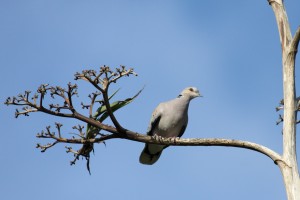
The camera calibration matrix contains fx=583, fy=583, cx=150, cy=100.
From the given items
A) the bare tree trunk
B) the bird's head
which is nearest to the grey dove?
the bird's head

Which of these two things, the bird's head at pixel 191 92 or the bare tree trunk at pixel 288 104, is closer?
the bare tree trunk at pixel 288 104

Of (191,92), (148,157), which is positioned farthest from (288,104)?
(148,157)

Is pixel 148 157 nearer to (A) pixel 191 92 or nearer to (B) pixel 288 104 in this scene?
(A) pixel 191 92

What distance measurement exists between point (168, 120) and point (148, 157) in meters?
0.82

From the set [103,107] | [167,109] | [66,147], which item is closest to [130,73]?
[103,107]

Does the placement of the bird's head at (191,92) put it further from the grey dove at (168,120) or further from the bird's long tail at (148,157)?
Result: the bird's long tail at (148,157)

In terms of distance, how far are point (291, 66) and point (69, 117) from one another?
269 centimetres

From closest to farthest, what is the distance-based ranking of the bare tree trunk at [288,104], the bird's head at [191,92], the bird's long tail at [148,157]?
1. the bare tree trunk at [288,104]
2. the bird's long tail at [148,157]
3. the bird's head at [191,92]

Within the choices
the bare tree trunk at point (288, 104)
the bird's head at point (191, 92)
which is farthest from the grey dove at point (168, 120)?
the bare tree trunk at point (288, 104)

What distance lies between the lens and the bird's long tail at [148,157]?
409 inches

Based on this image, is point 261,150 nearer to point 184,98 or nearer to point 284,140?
point 284,140

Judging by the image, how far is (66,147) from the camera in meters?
7.37

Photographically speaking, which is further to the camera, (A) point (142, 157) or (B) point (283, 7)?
(A) point (142, 157)

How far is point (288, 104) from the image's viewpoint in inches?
253
